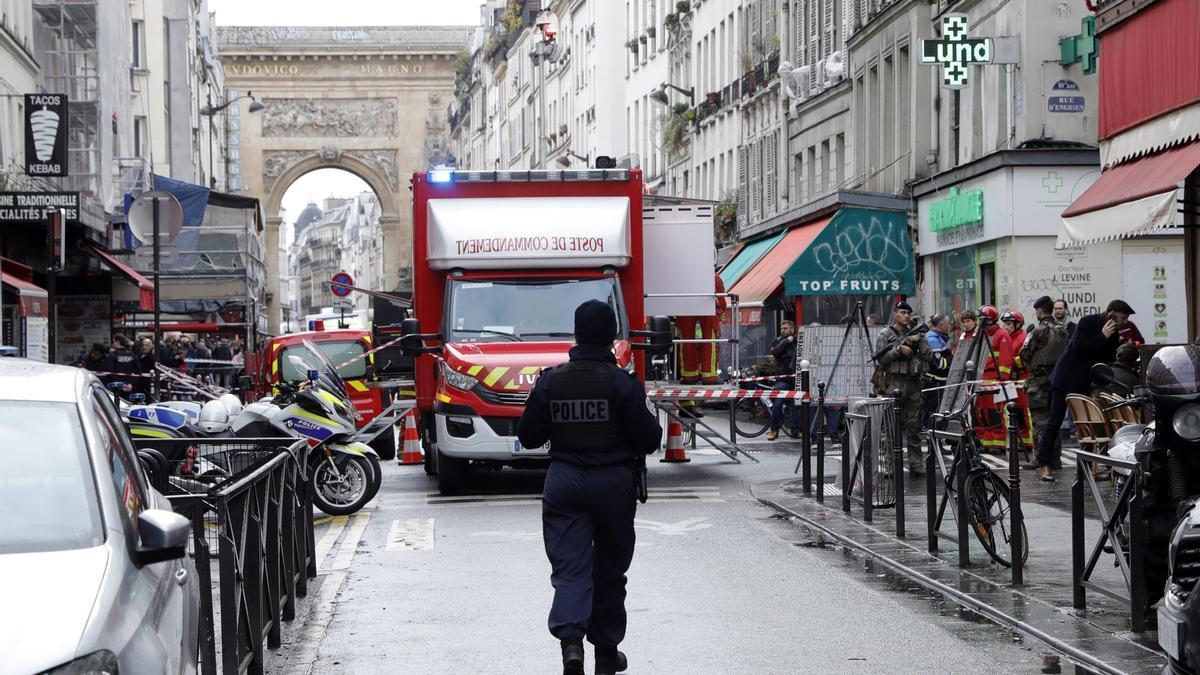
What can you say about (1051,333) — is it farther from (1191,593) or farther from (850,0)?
(850,0)

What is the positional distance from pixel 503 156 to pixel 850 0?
6709 cm

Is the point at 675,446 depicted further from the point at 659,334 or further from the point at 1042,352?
the point at 659,334

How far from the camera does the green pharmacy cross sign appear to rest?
2786 centimetres

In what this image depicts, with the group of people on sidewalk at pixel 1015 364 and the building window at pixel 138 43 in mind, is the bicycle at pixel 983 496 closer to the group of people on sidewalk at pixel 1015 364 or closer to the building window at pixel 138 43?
the group of people on sidewalk at pixel 1015 364

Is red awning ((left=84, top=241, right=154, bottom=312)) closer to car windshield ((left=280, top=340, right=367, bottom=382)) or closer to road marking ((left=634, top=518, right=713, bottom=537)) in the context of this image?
car windshield ((left=280, top=340, right=367, bottom=382))

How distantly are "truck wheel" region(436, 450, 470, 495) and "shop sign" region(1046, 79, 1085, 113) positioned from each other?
40.8ft

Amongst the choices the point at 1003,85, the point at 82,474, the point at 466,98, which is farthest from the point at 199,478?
the point at 466,98

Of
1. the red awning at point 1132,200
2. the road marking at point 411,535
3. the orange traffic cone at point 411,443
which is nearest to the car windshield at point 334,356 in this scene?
the orange traffic cone at point 411,443

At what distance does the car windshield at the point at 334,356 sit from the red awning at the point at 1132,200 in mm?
11164

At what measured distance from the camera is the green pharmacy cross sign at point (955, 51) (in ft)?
91.4

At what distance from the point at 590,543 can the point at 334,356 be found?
19.5 meters

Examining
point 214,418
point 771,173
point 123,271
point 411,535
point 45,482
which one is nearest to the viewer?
point 45,482

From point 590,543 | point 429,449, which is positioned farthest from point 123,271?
point 590,543

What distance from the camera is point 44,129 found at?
32.8 metres
